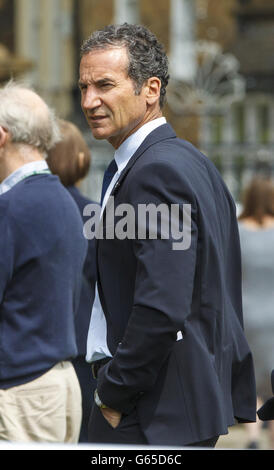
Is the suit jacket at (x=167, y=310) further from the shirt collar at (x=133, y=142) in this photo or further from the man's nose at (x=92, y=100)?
the man's nose at (x=92, y=100)

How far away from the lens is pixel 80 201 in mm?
4613

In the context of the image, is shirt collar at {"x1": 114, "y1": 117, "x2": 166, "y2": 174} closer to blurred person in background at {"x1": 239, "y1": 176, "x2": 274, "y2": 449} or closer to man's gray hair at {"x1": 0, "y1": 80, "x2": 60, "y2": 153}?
man's gray hair at {"x1": 0, "y1": 80, "x2": 60, "y2": 153}

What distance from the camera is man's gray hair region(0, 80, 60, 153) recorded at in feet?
11.7

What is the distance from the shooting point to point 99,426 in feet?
9.23

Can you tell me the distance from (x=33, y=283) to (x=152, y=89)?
0.89 m

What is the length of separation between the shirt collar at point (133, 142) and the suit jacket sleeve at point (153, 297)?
198 millimetres

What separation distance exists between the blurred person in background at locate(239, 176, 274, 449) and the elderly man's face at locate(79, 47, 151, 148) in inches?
123

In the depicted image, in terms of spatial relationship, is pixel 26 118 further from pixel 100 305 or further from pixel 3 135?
pixel 100 305

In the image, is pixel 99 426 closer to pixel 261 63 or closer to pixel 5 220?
pixel 5 220
